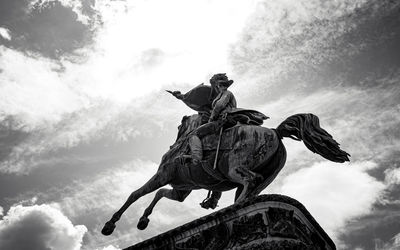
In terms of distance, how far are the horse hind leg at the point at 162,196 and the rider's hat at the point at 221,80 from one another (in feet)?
8.16

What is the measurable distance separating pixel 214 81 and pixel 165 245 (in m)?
4.99

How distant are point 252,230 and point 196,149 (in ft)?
9.90

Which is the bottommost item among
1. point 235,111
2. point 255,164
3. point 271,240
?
point 271,240

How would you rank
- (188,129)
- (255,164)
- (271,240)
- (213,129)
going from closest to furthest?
1. (271,240)
2. (255,164)
3. (213,129)
4. (188,129)

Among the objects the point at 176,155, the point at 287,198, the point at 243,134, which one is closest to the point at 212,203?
the point at 176,155

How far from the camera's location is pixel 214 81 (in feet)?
34.0

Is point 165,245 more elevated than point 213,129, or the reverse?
point 213,129

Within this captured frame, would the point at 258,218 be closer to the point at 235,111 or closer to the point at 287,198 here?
the point at 287,198

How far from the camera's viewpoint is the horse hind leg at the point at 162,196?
Result: 368 inches

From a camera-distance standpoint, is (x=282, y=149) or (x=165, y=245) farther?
(x=282, y=149)

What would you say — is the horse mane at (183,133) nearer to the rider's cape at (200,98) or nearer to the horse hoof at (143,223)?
the rider's cape at (200,98)

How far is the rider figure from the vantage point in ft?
28.4

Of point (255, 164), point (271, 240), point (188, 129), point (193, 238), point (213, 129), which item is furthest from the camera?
point (188, 129)

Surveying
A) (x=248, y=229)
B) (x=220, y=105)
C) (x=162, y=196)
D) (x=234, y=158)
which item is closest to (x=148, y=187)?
(x=162, y=196)
